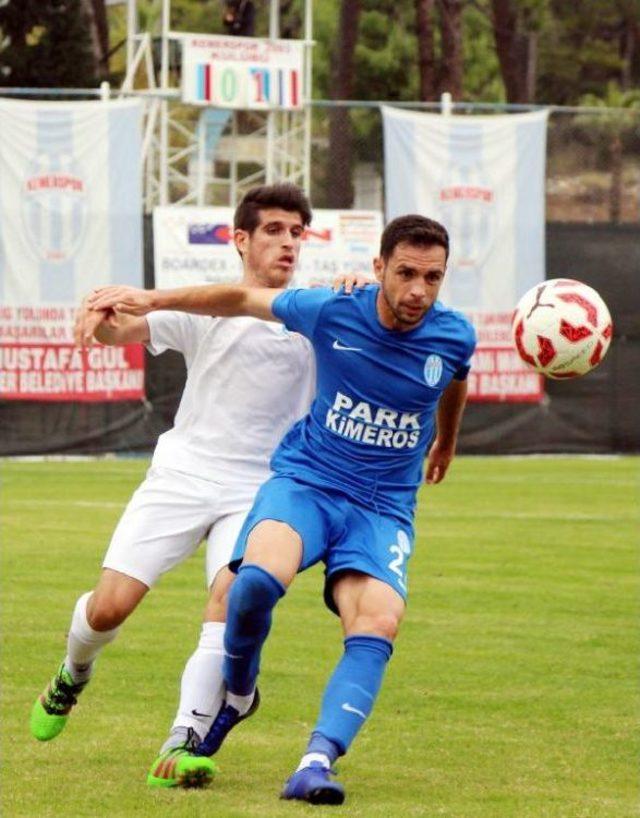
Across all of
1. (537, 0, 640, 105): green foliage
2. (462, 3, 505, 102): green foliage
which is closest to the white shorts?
(462, 3, 505, 102): green foliage

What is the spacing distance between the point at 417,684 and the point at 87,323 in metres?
2.81

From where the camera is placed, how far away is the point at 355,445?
21.0 ft

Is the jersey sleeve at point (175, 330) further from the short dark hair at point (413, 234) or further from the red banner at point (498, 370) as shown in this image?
the red banner at point (498, 370)

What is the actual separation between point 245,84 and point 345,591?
1715 cm

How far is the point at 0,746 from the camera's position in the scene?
6859mm

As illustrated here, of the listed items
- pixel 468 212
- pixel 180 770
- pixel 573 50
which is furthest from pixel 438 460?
pixel 573 50

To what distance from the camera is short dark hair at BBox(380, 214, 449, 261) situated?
20.4ft

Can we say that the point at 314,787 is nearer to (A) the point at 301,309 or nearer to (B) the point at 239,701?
(B) the point at 239,701

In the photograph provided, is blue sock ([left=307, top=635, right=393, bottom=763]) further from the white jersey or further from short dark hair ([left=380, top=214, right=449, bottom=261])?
short dark hair ([left=380, top=214, right=449, bottom=261])

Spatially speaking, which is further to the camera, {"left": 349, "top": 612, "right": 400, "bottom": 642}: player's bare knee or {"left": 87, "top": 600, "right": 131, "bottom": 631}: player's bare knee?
{"left": 87, "top": 600, "right": 131, "bottom": 631}: player's bare knee

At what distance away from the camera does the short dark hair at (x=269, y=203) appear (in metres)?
6.86

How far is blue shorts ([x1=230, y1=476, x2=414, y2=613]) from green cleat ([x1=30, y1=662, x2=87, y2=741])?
87 cm

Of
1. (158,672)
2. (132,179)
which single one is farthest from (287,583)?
(132,179)

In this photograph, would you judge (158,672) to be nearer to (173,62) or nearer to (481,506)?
(481,506)
